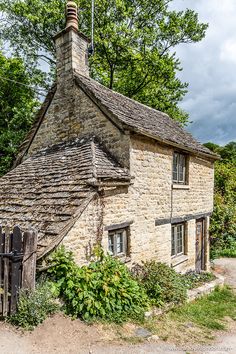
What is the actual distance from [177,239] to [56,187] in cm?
613

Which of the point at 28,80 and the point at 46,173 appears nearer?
the point at 46,173

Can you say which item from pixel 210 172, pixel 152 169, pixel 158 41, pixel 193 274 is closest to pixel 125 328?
pixel 152 169

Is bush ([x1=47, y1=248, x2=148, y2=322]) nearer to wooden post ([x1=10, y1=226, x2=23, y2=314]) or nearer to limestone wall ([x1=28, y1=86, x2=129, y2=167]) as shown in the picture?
wooden post ([x1=10, y1=226, x2=23, y2=314])

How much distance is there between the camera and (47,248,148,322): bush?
5.74m

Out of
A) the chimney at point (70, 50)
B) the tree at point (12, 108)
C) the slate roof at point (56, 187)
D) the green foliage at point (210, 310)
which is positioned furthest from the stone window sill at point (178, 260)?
the tree at point (12, 108)

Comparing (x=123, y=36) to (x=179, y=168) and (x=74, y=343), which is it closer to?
(x=179, y=168)

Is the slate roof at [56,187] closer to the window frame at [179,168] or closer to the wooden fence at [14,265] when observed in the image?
the wooden fence at [14,265]

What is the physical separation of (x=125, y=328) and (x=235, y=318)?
4287mm

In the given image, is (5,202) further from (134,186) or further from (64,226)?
(134,186)

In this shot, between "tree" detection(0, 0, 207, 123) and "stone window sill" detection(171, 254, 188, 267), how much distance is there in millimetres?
13971

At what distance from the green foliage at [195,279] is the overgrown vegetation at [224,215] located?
9.55 ft

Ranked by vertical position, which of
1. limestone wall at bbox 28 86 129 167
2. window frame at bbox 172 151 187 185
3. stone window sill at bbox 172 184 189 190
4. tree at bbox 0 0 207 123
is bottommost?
stone window sill at bbox 172 184 189 190

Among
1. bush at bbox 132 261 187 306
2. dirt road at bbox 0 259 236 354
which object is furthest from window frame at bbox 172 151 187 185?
dirt road at bbox 0 259 236 354

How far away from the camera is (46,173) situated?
348 inches
